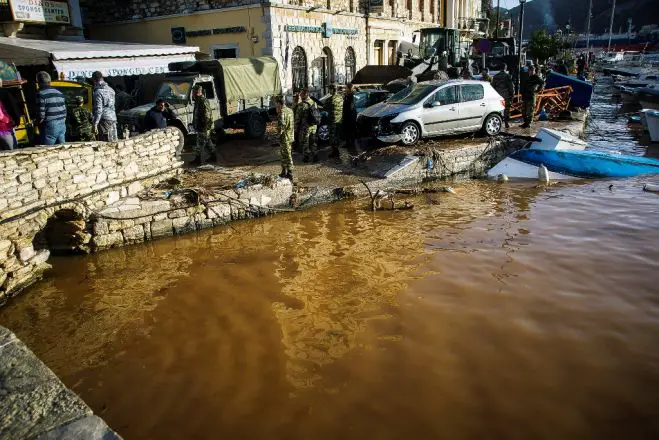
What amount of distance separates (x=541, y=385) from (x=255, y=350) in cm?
274

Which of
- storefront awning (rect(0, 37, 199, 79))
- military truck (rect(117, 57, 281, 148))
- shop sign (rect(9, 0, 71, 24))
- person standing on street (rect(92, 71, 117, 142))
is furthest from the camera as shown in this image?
shop sign (rect(9, 0, 71, 24))

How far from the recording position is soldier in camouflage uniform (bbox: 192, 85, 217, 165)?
34.4 ft

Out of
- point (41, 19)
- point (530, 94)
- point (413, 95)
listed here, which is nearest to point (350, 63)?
point (530, 94)

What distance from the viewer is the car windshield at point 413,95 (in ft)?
39.2

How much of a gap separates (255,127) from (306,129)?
3.75 meters

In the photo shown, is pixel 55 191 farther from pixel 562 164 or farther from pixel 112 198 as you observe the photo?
pixel 562 164

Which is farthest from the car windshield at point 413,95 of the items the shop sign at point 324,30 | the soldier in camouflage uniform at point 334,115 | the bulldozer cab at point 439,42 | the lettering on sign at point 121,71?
the bulldozer cab at point 439,42

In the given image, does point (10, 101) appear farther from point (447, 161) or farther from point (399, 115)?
point (447, 161)

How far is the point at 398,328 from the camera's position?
507cm

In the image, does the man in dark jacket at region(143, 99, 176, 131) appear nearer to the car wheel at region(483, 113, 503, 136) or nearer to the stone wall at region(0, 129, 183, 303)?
the stone wall at region(0, 129, 183, 303)

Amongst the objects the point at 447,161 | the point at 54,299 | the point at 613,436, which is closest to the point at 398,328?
the point at 613,436

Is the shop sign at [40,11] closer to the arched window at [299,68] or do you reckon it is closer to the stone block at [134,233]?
the arched window at [299,68]

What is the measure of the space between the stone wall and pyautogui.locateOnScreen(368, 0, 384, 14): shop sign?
1867 cm

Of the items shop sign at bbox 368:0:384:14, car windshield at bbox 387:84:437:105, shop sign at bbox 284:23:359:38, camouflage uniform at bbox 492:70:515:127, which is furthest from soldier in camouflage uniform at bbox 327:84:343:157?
shop sign at bbox 368:0:384:14
